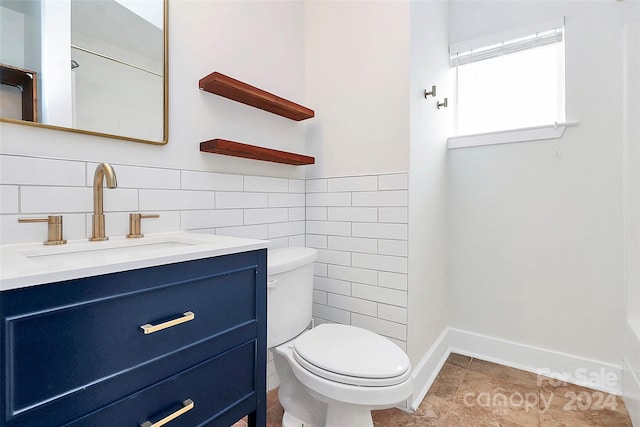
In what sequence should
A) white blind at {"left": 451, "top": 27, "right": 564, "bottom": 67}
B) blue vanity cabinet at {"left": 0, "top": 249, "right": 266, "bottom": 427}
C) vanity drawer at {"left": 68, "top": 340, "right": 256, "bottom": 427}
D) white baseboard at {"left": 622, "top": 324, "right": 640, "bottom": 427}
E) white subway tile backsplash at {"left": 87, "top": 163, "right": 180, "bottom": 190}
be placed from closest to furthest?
blue vanity cabinet at {"left": 0, "top": 249, "right": 266, "bottom": 427}
vanity drawer at {"left": 68, "top": 340, "right": 256, "bottom": 427}
white subway tile backsplash at {"left": 87, "top": 163, "right": 180, "bottom": 190}
white baseboard at {"left": 622, "top": 324, "right": 640, "bottom": 427}
white blind at {"left": 451, "top": 27, "right": 564, "bottom": 67}

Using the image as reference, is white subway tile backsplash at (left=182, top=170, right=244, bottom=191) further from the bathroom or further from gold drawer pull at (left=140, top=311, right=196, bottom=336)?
gold drawer pull at (left=140, top=311, right=196, bottom=336)

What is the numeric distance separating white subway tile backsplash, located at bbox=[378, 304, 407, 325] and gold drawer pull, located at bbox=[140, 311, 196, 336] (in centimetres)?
105

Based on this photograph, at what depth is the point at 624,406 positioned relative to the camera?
157cm

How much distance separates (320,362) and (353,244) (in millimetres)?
715

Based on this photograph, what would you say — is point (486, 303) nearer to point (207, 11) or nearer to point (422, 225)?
point (422, 225)

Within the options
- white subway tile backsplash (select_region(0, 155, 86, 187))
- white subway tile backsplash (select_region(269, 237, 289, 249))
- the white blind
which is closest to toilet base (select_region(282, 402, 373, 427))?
white subway tile backsplash (select_region(269, 237, 289, 249))

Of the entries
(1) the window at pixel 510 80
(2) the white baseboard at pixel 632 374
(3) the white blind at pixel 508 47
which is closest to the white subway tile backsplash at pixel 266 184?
(1) the window at pixel 510 80

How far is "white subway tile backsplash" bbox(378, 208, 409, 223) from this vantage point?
153cm

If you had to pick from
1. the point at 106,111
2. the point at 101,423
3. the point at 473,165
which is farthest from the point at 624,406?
the point at 106,111

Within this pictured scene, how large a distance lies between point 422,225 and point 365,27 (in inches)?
43.9

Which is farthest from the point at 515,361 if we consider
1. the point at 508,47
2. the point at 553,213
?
the point at 508,47

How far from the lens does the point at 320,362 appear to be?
3.66ft

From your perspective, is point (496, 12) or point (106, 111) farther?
→ point (496, 12)

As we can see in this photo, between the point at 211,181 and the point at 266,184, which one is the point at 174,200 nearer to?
the point at 211,181
